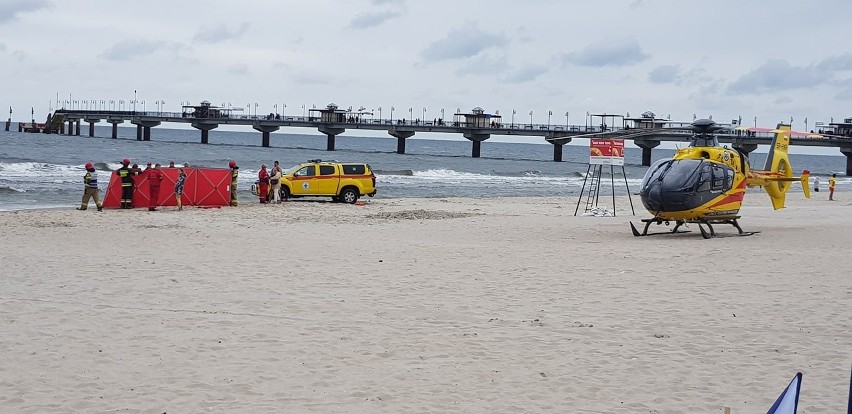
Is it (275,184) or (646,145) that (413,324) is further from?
(646,145)

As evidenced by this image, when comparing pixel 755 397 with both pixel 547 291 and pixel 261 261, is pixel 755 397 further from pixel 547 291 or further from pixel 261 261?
pixel 261 261

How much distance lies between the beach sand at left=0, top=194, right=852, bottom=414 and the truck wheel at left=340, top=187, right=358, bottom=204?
12294 mm

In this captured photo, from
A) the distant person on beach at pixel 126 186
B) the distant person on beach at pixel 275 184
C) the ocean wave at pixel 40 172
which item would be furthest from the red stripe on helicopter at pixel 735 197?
the ocean wave at pixel 40 172

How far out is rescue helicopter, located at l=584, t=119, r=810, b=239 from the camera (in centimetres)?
1903

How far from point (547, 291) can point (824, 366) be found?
4216mm

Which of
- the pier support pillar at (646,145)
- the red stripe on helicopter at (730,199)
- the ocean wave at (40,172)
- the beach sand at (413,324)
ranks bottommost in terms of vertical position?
the beach sand at (413,324)

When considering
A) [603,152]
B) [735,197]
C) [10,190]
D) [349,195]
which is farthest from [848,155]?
[10,190]

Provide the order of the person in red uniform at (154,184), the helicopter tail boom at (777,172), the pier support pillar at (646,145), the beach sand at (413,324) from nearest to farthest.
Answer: the beach sand at (413,324) < the helicopter tail boom at (777,172) < the person in red uniform at (154,184) < the pier support pillar at (646,145)

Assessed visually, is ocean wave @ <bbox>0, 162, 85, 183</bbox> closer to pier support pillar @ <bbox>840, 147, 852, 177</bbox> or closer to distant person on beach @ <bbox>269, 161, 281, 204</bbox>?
distant person on beach @ <bbox>269, 161, 281, 204</bbox>

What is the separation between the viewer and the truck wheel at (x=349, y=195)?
30172 millimetres

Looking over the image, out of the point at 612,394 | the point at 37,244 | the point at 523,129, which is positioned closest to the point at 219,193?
the point at 37,244

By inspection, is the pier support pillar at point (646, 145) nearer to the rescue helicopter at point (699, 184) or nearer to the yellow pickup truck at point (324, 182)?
the yellow pickup truck at point (324, 182)

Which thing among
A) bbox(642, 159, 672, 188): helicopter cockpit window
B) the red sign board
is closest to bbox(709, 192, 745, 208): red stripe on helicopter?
bbox(642, 159, 672, 188): helicopter cockpit window

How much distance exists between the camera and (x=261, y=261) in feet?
46.3
